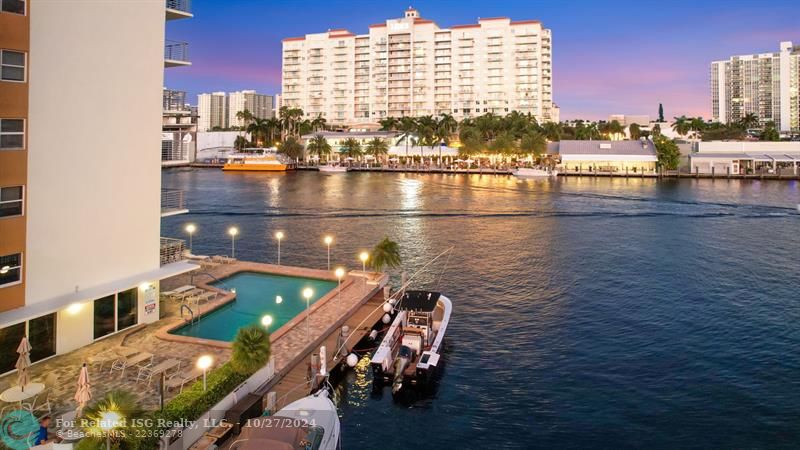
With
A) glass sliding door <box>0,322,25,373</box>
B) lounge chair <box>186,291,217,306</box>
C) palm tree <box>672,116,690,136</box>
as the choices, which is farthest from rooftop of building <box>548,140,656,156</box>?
glass sliding door <box>0,322,25,373</box>

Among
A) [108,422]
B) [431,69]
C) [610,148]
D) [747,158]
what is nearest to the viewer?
[108,422]

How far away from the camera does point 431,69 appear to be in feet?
581

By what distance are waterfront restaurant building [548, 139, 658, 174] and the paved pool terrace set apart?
3919 inches

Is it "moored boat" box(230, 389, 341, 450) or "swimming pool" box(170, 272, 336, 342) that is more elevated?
"swimming pool" box(170, 272, 336, 342)

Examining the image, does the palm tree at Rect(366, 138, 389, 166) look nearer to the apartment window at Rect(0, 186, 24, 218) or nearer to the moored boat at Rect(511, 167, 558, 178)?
the moored boat at Rect(511, 167, 558, 178)

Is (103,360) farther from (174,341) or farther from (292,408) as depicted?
(292,408)

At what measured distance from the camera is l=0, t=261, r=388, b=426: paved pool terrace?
1389 cm

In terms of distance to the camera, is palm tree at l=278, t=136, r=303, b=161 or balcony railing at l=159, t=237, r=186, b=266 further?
palm tree at l=278, t=136, r=303, b=161

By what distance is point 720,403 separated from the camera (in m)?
17.3

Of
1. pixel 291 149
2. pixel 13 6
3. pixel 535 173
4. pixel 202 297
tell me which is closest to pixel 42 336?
pixel 202 297

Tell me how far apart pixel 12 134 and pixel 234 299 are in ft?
34.8

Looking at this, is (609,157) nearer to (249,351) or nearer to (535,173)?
(535,173)

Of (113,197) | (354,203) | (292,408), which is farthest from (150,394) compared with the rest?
(354,203)

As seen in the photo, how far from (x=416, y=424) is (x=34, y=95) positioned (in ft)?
44.7
